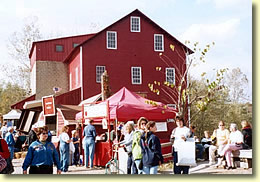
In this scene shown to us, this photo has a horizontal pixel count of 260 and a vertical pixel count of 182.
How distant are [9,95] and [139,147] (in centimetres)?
1395

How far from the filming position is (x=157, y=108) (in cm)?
1082

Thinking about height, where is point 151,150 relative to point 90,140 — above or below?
above

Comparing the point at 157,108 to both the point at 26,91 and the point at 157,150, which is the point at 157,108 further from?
the point at 26,91

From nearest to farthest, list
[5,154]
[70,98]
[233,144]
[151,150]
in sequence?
[5,154]
[151,150]
[233,144]
[70,98]

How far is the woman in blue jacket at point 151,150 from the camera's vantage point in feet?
21.6

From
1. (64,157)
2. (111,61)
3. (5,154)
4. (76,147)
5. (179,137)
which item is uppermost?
(111,61)

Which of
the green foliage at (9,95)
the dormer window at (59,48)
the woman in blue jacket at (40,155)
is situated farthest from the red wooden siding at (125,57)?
Answer: the woman in blue jacket at (40,155)

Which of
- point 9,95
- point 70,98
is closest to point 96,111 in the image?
point 70,98

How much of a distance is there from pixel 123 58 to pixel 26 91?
18.2ft

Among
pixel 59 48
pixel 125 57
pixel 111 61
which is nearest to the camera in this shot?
pixel 111 61

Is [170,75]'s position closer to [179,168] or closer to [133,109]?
[133,109]

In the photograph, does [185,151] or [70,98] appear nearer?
[185,151]

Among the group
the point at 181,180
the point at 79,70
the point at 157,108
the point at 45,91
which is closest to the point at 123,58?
the point at 79,70

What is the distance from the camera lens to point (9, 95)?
19375 mm
